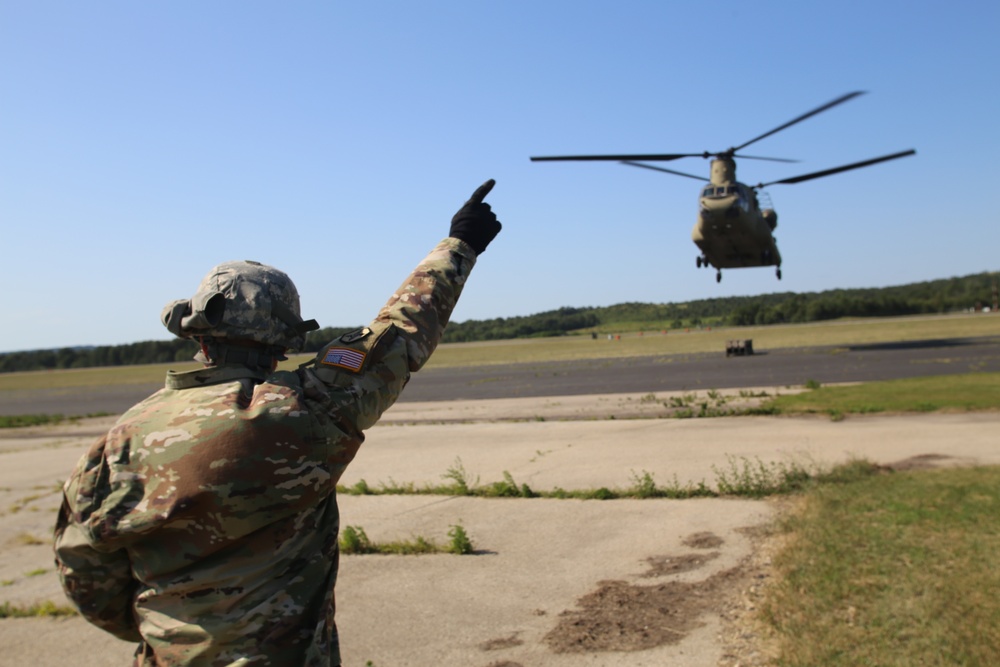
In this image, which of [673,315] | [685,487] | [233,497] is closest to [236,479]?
[233,497]

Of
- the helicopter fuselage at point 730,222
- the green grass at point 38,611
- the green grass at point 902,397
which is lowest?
the green grass at point 38,611

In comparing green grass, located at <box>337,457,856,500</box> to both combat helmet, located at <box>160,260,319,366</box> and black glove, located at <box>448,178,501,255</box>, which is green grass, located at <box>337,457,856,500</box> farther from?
combat helmet, located at <box>160,260,319,366</box>

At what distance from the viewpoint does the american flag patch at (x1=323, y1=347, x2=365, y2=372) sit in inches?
90.0

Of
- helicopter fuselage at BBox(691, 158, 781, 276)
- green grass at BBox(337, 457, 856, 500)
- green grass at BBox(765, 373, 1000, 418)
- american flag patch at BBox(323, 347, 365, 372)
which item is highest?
helicopter fuselage at BBox(691, 158, 781, 276)

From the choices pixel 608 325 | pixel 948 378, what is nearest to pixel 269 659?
pixel 948 378

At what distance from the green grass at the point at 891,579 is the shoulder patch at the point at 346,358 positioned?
367cm

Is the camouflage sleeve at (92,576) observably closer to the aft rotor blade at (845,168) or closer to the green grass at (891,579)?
the green grass at (891,579)

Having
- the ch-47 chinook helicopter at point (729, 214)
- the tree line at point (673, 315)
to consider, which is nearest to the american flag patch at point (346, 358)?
the ch-47 chinook helicopter at point (729, 214)

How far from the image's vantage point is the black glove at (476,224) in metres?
2.70

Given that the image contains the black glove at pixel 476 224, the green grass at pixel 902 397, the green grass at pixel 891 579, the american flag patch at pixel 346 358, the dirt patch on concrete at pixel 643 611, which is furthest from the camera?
the green grass at pixel 902 397

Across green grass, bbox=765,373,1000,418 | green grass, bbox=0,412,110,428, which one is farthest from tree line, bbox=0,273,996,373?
green grass, bbox=765,373,1000,418

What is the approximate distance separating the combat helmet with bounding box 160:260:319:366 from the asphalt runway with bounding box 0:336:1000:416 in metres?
23.7

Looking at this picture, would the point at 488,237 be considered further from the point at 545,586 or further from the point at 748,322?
the point at 748,322

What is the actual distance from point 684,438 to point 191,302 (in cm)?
1259
